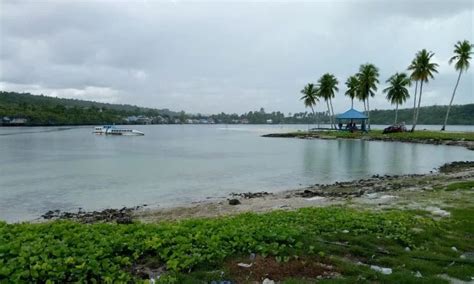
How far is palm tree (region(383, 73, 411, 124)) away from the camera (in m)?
82.4

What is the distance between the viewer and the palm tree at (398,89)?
82.4m

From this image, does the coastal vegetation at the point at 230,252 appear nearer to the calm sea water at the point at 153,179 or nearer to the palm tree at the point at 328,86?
the calm sea water at the point at 153,179

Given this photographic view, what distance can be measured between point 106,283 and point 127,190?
1974 cm

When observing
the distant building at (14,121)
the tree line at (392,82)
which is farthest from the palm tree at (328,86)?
the distant building at (14,121)

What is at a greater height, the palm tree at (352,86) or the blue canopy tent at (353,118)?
the palm tree at (352,86)

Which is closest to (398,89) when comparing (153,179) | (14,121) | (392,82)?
(392,82)

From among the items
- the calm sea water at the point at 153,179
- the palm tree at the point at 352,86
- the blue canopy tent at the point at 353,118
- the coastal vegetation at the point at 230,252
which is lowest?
the calm sea water at the point at 153,179

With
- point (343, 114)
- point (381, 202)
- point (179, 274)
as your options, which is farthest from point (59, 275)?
point (343, 114)

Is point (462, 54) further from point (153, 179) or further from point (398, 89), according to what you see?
point (153, 179)

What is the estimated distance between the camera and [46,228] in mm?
7715

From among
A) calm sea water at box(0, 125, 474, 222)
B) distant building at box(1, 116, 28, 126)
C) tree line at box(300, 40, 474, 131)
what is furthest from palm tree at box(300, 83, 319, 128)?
distant building at box(1, 116, 28, 126)

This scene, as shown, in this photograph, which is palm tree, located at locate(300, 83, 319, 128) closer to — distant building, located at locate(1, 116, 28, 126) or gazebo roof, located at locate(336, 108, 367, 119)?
gazebo roof, located at locate(336, 108, 367, 119)

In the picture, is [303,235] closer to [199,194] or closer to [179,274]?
[179,274]

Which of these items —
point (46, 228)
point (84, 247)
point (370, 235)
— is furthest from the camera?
point (370, 235)
